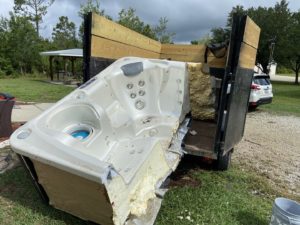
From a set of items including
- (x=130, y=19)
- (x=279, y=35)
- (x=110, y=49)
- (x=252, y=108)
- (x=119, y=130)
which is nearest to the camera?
(x=119, y=130)

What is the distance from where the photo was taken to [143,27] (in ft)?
71.9

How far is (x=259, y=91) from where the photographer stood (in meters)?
10.7

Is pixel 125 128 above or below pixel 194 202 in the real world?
above

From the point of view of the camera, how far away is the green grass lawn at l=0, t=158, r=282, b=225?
109 inches

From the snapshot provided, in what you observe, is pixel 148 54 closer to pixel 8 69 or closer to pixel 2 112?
pixel 2 112

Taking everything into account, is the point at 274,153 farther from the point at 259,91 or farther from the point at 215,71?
the point at 259,91

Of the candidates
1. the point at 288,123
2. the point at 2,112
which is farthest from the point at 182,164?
the point at 288,123

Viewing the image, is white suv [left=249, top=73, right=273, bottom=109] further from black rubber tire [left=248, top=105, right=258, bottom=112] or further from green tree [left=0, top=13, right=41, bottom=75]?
green tree [left=0, top=13, right=41, bottom=75]

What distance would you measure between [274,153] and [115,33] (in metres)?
3.52

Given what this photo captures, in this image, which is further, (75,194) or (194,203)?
(194,203)

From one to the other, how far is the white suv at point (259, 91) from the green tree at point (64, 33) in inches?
896

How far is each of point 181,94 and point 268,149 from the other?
2.72 m

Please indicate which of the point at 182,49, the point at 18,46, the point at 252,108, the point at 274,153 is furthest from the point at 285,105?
the point at 18,46

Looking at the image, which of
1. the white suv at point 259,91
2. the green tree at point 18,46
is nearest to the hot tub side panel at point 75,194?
the white suv at point 259,91
